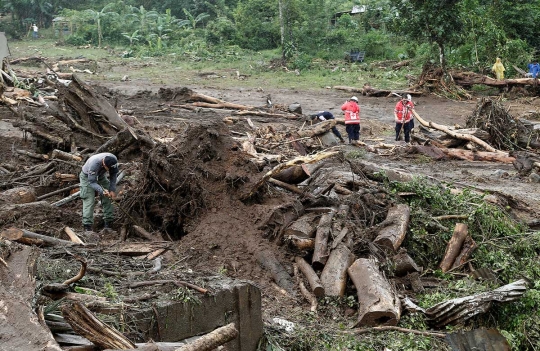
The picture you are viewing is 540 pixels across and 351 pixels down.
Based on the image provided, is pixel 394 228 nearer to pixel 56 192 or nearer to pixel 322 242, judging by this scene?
pixel 322 242

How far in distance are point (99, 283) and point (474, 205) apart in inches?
266

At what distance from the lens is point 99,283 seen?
6.48 m

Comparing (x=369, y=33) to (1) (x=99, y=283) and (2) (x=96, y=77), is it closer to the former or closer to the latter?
(2) (x=96, y=77)

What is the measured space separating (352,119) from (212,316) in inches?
485

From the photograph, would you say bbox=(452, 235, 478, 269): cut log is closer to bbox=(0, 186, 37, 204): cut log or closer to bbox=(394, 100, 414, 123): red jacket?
bbox=(0, 186, 37, 204): cut log

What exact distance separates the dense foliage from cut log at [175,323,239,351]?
23.9m

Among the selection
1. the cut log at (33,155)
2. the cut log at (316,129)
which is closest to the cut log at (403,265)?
the cut log at (316,129)

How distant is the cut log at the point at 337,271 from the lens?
8695mm

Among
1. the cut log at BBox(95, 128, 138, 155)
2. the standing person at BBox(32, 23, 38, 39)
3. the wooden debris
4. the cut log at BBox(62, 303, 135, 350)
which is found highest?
the cut log at BBox(62, 303, 135, 350)

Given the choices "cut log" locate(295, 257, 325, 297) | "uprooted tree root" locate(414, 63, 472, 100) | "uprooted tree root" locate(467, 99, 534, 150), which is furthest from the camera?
"uprooted tree root" locate(414, 63, 472, 100)

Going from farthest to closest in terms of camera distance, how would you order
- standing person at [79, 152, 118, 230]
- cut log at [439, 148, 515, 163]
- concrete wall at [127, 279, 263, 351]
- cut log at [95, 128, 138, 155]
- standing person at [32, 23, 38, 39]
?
standing person at [32, 23, 38, 39] → cut log at [439, 148, 515, 163] → cut log at [95, 128, 138, 155] → standing person at [79, 152, 118, 230] → concrete wall at [127, 279, 263, 351]

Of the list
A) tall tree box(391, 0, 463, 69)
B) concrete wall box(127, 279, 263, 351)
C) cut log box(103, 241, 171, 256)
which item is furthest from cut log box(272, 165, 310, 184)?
tall tree box(391, 0, 463, 69)

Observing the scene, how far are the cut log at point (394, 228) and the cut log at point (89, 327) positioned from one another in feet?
17.9

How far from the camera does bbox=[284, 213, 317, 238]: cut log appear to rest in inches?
382
